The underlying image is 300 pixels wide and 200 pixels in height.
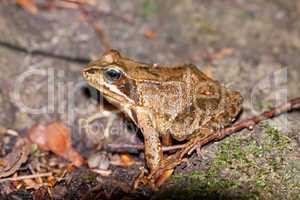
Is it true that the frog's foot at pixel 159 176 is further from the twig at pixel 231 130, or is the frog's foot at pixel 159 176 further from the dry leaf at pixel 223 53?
the dry leaf at pixel 223 53

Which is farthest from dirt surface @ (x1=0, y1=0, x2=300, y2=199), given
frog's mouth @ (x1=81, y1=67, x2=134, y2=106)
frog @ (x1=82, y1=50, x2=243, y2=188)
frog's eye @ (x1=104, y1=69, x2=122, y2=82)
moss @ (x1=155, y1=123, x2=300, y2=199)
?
frog's eye @ (x1=104, y1=69, x2=122, y2=82)

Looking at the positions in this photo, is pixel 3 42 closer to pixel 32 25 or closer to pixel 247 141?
pixel 32 25

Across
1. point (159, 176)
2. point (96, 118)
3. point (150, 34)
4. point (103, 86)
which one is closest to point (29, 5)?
point (150, 34)

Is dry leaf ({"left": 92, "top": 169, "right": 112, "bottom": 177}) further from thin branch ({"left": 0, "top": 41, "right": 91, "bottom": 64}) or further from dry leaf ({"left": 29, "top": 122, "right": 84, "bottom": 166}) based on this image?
→ thin branch ({"left": 0, "top": 41, "right": 91, "bottom": 64})

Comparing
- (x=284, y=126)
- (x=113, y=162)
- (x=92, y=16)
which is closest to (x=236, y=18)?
(x=92, y=16)

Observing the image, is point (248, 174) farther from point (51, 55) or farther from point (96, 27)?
point (96, 27)

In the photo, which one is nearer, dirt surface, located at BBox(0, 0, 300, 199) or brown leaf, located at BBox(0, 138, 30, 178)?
dirt surface, located at BBox(0, 0, 300, 199)

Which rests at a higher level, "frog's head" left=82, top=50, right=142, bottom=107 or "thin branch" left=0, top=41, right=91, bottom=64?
"thin branch" left=0, top=41, right=91, bottom=64
